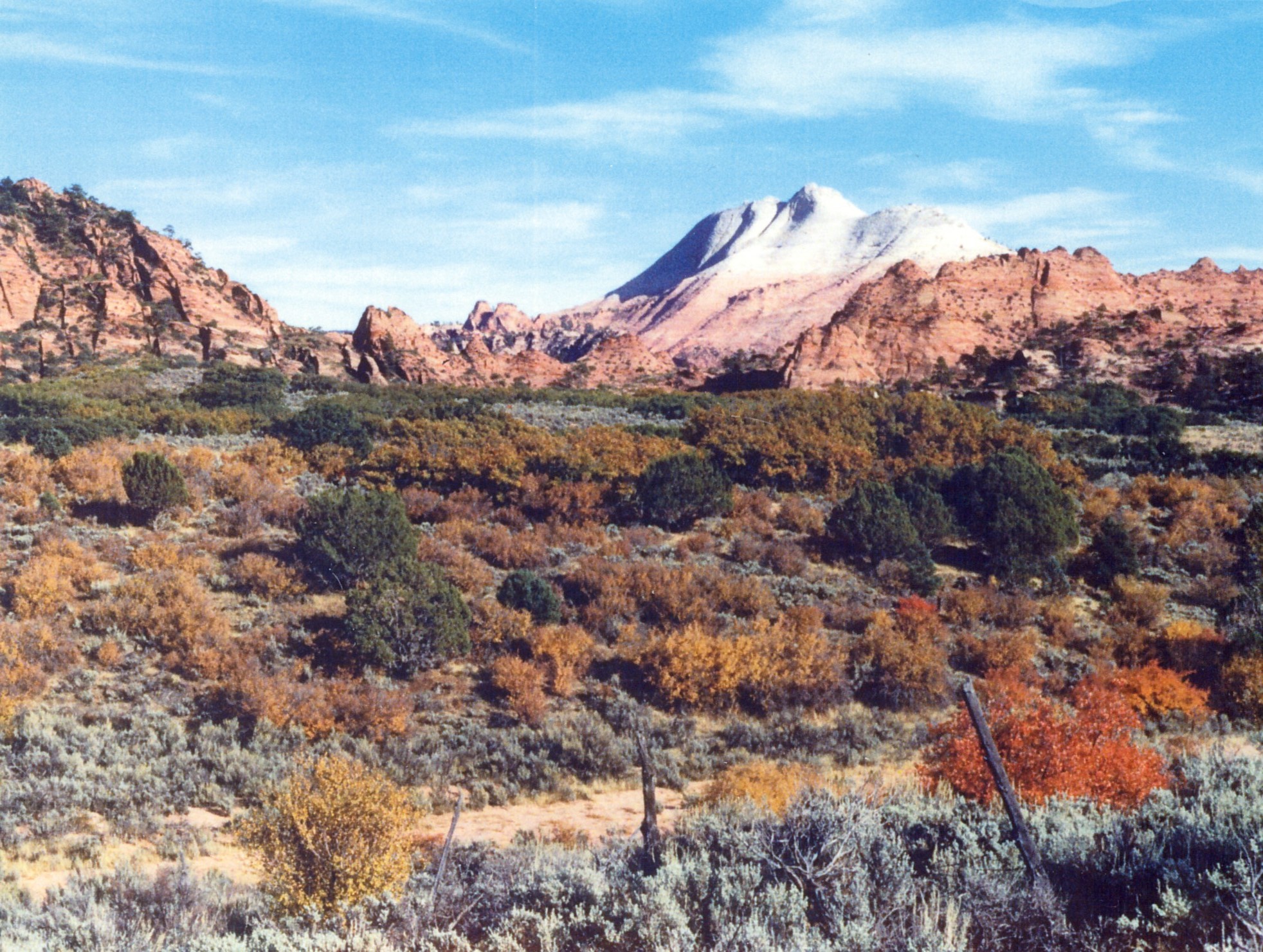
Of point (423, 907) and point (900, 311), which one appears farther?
point (900, 311)

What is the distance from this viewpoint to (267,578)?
645 inches

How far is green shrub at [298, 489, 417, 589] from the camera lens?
55.0 ft

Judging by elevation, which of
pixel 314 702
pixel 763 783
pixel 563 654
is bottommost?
pixel 763 783

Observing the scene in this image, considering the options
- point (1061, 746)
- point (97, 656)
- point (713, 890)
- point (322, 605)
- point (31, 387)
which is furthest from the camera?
point (31, 387)

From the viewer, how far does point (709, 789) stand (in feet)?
35.8

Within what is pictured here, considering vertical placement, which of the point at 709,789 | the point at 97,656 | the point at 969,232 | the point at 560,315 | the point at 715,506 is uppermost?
the point at 969,232

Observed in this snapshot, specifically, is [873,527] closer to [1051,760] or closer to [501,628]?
[501,628]

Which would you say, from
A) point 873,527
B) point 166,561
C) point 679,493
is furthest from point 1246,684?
point 166,561

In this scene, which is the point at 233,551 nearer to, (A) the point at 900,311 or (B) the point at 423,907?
(B) the point at 423,907

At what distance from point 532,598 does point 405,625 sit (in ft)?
8.97

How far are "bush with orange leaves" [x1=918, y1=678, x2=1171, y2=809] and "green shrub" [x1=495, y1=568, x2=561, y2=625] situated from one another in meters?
7.33

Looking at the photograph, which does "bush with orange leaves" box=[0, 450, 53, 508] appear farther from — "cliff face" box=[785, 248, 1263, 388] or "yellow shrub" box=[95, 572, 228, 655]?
"cliff face" box=[785, 248, 1263, 388]

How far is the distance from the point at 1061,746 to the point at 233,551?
638 inches

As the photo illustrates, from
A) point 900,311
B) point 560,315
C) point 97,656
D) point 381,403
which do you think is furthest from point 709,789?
point 560,315
